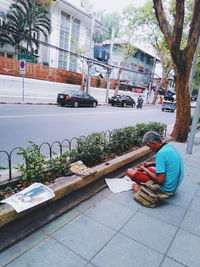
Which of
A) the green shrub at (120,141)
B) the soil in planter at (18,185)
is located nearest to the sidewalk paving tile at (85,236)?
the soil in planter at (18,185)

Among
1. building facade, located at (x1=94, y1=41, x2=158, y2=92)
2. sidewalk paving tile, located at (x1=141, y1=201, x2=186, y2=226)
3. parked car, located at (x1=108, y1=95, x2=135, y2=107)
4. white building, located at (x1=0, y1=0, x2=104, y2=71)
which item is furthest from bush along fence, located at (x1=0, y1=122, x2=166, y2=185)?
building facade, located at (x1=94, y1=41, x2=158, y2=92)

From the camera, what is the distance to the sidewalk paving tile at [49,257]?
1.91m

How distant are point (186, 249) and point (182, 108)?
575 centimetres

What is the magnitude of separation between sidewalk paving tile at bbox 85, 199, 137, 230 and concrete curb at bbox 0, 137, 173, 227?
1.33 ft

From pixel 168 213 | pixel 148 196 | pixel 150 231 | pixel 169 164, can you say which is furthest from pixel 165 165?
pixel 150 231

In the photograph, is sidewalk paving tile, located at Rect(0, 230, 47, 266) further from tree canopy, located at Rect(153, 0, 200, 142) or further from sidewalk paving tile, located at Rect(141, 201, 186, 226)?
tree canopy, located at Rect(153, 0, 200, 142)

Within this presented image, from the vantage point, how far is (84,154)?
11.6 ft

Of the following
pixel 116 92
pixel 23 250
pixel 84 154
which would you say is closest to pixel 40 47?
pixel 116 92

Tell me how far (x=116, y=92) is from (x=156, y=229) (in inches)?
1039

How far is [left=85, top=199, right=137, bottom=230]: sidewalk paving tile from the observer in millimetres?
2613

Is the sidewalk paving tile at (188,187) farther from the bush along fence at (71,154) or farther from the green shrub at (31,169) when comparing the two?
the green shrub at (31,169)

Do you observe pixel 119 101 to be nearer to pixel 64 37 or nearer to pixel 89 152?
pixel 64 37

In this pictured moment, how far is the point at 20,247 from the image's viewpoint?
2.09 meters

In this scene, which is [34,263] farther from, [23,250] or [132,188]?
[132,188]
